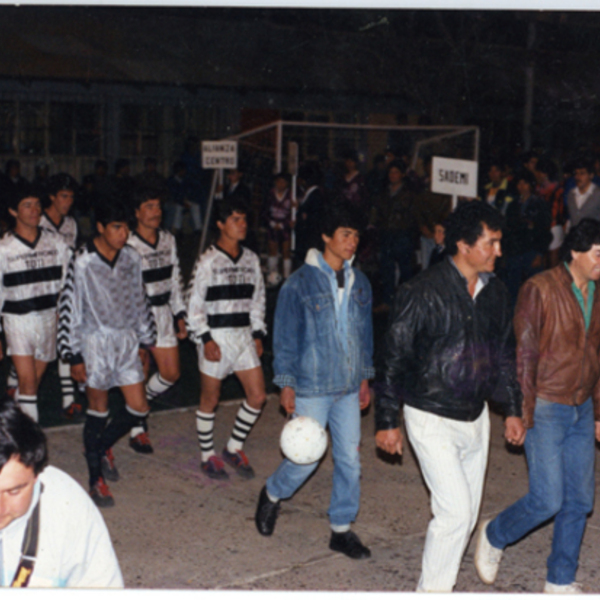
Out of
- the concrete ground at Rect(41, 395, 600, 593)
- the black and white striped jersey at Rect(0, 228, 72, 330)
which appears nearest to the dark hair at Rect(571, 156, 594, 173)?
the concrete ground at Rect(41, 395, 600, 593)

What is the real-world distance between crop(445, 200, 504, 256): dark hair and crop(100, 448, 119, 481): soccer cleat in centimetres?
339

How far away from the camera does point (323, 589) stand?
5461 mm

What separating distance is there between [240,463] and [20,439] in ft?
15.1

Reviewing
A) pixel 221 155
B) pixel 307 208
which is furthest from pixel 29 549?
pixel 221 155

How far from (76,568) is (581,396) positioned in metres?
3.03

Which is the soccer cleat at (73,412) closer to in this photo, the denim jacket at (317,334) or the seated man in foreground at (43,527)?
the denim jacket at (317,334)

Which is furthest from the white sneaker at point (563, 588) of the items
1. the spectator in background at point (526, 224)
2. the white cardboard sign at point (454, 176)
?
the spectator in background at point (526, 224)

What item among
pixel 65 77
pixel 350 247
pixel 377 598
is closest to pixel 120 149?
pixel 65 77

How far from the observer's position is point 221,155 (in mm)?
15609

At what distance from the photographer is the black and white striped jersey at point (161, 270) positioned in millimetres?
7672

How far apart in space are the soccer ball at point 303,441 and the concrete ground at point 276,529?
0.68 metres

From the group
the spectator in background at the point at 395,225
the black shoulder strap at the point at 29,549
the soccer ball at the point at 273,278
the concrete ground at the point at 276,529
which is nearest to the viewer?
the black shoulder strap at the point at 29,549

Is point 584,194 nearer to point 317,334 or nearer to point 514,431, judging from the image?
point 317,334

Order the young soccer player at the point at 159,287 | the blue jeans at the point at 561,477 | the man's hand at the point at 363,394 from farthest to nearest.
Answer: the young soccer player at the point at 159,287 < the man's hand at the point at 363,394 < the blue jeans at the point at 561,477
